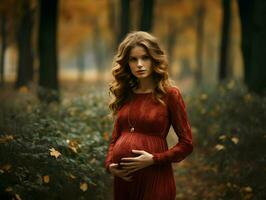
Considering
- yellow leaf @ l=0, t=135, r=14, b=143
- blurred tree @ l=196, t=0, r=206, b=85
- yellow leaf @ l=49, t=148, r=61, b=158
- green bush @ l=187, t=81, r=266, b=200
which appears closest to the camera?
yellow leaf @ l=49, t=148, r=61, b=158

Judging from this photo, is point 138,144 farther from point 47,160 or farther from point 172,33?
point 172,33

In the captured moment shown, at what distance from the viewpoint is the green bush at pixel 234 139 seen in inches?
279

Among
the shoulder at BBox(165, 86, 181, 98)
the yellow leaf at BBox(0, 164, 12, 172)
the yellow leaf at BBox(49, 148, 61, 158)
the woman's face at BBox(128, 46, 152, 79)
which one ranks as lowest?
the yellow leaf at BBox(0, 164, 12, 172)

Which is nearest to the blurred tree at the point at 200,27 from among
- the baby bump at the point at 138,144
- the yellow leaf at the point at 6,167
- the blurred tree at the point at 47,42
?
the blurred tree at the point at 47,42

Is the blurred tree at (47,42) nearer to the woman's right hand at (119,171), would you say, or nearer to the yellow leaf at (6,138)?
the yellow leaf at (6,138)

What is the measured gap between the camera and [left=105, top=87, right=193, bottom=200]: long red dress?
4.03 meters

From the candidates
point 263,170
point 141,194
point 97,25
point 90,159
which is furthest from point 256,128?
point 97,25

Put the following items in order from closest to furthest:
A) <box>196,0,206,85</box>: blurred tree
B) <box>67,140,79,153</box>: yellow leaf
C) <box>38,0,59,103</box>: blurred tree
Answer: <box>67,140,79,153</box>: yellow leaf, <box>38,0,59,103</box>: blurred tree, <box>196,0,206,85</box>: blurred tree

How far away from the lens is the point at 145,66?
4.18 m

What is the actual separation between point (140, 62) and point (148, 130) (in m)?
0.62

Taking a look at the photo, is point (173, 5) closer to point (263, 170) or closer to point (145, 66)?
point (263, 170)

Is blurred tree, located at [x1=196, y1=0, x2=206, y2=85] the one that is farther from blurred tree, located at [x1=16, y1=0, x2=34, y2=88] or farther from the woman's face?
the woman's face

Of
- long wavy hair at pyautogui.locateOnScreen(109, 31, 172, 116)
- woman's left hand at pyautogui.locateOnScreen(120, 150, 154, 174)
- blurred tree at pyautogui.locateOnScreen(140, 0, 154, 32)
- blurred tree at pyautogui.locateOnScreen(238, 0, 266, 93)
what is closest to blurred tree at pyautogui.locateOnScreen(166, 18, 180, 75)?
blurred tree at pyautogui.locateOnScreen(140, 0, 154, 32)

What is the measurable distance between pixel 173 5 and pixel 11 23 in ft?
31.6
